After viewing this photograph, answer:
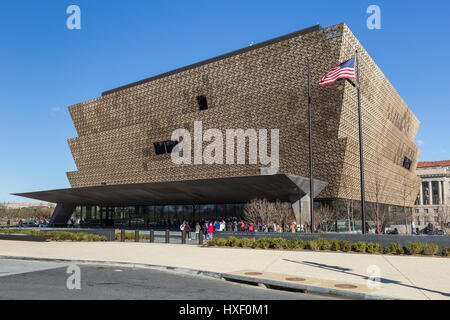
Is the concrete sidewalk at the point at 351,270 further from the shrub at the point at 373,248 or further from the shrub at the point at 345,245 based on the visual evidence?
the shrub at the point at 345,245

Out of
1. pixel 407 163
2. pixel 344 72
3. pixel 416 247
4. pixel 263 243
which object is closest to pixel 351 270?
pixel 416 247

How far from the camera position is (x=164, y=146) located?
60.0 m

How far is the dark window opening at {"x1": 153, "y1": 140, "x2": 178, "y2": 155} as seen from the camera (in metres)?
58.9

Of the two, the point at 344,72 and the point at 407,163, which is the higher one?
the point at 344,72

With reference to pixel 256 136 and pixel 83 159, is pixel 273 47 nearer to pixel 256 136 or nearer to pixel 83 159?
pixel 256 136

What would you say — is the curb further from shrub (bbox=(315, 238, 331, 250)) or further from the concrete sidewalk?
shrub (bbox=(315, 238, 331, 250))

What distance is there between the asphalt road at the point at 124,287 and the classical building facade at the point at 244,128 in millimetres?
24467

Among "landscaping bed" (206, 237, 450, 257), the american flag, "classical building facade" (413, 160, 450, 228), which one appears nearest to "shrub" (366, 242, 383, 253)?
"landscaping bed" (206, 237, 450, 257)

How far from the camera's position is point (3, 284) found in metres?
11.5

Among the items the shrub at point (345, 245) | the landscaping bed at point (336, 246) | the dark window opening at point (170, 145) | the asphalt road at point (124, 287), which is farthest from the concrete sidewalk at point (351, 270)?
the dark window opening at point (170, 145)

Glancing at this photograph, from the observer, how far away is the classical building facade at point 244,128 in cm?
4459

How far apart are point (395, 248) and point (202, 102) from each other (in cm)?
3982

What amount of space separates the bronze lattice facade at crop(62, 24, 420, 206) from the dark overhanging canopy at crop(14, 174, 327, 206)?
3726 mm

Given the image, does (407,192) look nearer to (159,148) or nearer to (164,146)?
(164,146)
